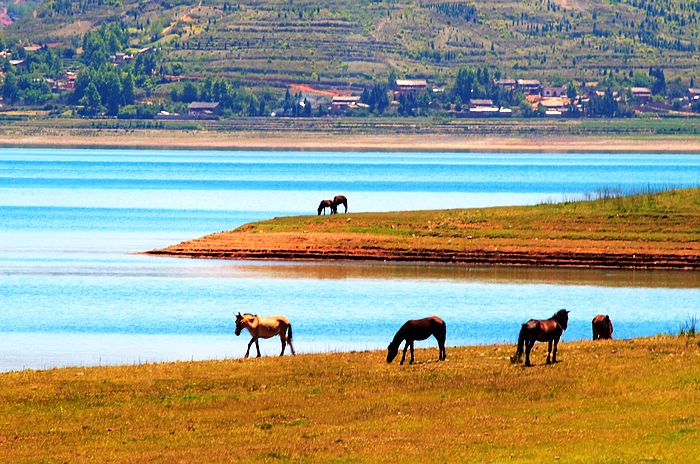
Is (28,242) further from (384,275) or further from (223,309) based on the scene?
(223,309)

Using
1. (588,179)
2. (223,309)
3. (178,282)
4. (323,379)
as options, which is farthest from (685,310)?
(588,179)

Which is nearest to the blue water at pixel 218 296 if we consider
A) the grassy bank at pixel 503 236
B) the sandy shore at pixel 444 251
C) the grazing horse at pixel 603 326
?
the sandy shore at pixel 444 251

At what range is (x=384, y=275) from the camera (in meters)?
62.0

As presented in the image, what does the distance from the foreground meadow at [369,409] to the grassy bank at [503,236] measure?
3200 cm

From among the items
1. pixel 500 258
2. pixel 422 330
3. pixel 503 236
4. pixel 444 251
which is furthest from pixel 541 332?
pixel 503 236

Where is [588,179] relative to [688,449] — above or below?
below

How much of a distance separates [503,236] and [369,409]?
138 ft

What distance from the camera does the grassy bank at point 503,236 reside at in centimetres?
6544

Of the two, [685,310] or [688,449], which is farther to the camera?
[685,310]

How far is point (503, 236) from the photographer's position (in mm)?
68500

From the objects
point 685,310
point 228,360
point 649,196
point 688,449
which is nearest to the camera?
point 688,449

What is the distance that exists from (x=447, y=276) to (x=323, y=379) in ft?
105

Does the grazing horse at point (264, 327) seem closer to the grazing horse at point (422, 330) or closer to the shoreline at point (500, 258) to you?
the grazing horse at point (422, 330)

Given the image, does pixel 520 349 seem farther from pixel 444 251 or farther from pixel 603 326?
pixel 444 251
